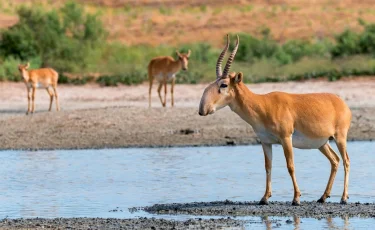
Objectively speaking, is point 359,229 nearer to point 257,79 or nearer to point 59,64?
point 257,79

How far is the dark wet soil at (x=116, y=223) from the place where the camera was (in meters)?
10.3

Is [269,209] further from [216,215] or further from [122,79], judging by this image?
[122,79]

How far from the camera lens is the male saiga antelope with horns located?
1131 cm

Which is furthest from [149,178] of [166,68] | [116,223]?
[166,68]

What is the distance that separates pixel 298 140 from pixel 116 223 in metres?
2.50

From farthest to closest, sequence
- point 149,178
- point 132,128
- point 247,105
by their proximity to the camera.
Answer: point 132,128 < point 149,178 < point 247,105

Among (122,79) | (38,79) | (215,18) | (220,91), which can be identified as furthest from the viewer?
(215,18)

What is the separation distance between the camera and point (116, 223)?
10.5 meters

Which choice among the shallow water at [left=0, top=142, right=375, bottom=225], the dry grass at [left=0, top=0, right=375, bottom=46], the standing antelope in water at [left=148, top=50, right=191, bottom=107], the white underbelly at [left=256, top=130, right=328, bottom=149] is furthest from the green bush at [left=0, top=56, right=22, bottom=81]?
the white underbelly at [left=256, top=130, right=328, bottom=149]

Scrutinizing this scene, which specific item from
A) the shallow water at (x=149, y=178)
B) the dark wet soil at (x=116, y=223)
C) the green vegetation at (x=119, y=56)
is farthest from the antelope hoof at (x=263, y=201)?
the green vegetation at (x=119, y=56)

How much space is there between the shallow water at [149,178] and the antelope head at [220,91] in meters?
1.49

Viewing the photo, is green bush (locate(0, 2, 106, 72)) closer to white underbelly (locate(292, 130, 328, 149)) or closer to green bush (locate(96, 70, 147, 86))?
green bush (locate(96, 70, 147, 86))

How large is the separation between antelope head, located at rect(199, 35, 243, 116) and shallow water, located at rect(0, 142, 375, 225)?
4.89ft

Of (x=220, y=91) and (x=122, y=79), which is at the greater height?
(x=220, y=91)
